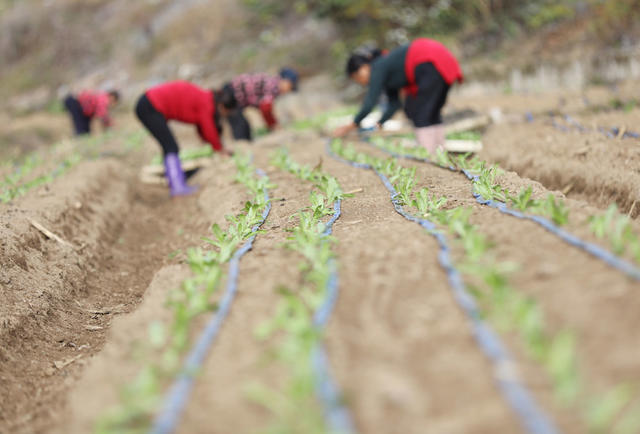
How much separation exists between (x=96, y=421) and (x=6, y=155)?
12.7 meters

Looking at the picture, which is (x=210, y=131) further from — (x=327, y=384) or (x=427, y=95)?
(x=327, y=384)

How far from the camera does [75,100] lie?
11031mm

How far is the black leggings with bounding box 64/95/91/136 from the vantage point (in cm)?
1109

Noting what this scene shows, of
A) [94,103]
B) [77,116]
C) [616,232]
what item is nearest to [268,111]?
[94,103]

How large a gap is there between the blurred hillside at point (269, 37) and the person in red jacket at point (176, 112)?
6.60 m

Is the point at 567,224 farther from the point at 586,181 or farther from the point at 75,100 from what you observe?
the point at 75,100

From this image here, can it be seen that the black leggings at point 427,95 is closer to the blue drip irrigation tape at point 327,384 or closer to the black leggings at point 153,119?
the black leggings at point 153,119

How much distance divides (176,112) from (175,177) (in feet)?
2.36

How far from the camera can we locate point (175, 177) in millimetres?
5812

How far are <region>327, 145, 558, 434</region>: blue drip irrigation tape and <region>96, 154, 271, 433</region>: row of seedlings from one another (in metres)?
0.90

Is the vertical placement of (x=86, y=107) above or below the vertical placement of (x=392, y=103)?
above

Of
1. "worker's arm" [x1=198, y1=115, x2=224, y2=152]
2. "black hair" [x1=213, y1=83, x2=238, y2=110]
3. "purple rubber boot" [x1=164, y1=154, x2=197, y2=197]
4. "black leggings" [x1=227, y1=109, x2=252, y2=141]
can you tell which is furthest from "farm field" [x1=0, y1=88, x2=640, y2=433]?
"black leggings" [x1=227, y1=109, x2=252, y2=141]

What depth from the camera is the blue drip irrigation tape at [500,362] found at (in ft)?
4.17

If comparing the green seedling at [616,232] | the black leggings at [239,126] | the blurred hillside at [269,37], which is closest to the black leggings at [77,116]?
the blurred hillside at [269,37]
